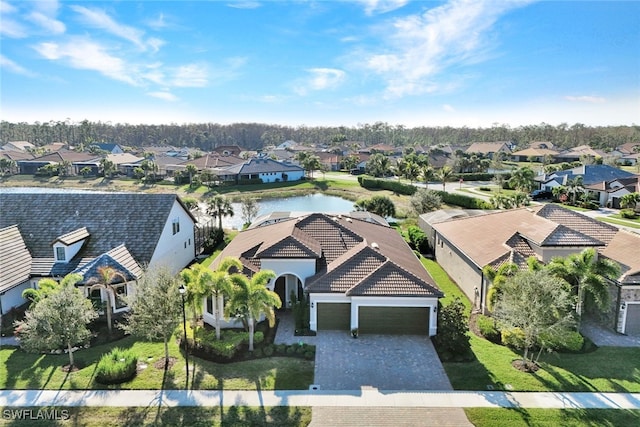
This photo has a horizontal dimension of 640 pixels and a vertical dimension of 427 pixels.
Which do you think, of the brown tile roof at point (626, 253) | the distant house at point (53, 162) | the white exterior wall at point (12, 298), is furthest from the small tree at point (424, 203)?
the distant house at point (53, 162)

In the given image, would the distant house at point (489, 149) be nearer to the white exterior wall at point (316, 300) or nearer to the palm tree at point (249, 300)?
the white exterior wall at point (316, 300)

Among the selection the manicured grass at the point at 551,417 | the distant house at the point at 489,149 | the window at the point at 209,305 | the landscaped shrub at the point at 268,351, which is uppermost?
the distant house at the point at 489,149

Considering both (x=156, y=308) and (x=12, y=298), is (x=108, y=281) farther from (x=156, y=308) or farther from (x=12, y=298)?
(x=12, y=298)

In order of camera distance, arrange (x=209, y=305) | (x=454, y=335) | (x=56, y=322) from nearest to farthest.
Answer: (x=56, y=322) → (x=454, y=335) → (x=209, y=305)

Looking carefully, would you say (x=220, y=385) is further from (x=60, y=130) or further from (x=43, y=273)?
(x=60, y=130)

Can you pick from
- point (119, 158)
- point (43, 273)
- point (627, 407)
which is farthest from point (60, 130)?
point (627, 407)

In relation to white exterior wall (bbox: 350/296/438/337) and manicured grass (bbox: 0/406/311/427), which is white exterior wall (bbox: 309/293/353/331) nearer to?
white exterior wall (bbox: 350/296/438/337)

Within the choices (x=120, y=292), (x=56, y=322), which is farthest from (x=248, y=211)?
(x=56, y=322)

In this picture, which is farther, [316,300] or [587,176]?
[587,176]
